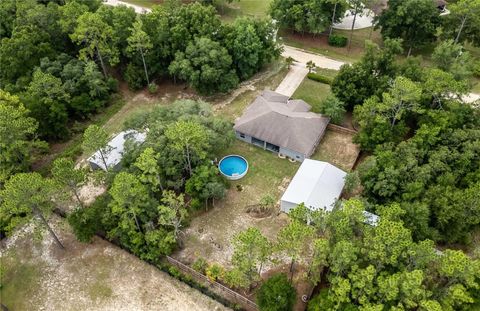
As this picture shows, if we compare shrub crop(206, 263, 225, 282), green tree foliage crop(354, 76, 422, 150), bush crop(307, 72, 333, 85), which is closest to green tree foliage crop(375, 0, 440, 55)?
bush crop(307, 72, 333, 85)

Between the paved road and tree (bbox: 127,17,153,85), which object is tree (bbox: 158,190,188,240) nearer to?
tree (bbox: 127,17,153,85)

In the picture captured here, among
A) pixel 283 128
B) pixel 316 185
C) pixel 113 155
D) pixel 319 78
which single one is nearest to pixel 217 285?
pixel 316 185

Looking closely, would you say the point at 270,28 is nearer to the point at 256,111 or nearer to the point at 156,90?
the point at 256,111

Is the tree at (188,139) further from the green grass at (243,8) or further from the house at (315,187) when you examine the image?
the green grass at (243,8)

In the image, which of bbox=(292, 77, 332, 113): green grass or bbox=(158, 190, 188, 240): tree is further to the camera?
bbox=(292, 77, 332, 113): green grass

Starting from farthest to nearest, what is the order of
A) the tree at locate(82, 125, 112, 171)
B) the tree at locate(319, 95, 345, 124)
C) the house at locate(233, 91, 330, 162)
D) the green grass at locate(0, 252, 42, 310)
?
1. the tree at locate(319, 95, 345, 124)
2. the house at locate(233, 91, 330, 162)
3. the tree at locate(82, 125, 112, 171)
4. the green grass at locate(0, 252, 42, 310)

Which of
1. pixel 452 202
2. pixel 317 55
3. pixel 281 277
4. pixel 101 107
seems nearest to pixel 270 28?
pixel 317 55

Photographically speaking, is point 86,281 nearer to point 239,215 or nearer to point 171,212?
point 171,212
